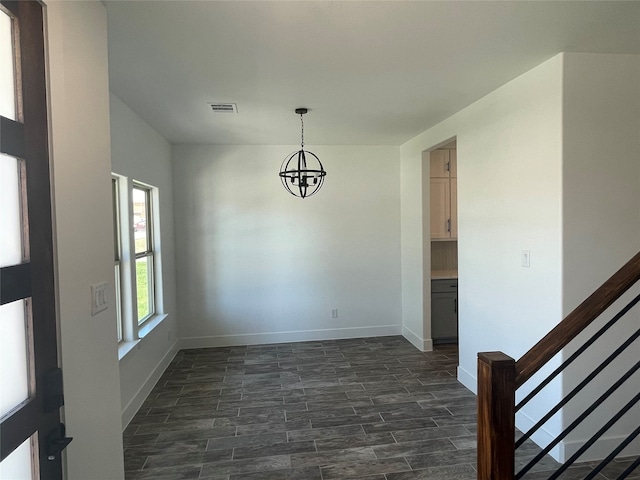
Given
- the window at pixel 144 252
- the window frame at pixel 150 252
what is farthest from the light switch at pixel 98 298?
the window frame at pixel 150 252

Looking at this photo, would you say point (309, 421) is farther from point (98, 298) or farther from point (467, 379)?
point (98, 298)

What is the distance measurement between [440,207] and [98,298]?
4.21 metres

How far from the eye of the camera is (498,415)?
1.20 metres

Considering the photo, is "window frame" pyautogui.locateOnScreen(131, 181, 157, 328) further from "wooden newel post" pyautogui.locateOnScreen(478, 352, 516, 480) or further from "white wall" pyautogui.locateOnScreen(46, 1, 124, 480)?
"wooden newel post" pyautogui.locateOnScreen(478, 352, 516, 480)

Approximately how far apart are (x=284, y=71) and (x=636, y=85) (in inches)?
90.8

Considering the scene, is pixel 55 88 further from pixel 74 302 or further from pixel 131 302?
pixel 131 302

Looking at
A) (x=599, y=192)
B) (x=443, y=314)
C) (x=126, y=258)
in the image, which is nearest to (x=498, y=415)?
(x=599, y=192)

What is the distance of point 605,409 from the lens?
2492 millimetres

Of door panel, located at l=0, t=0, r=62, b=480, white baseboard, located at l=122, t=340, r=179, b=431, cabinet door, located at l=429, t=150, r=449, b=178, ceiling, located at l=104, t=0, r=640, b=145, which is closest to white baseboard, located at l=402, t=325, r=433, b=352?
cabinet door, located at l=429, t=150, r=449, b=178

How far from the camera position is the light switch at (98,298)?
5.19 feet

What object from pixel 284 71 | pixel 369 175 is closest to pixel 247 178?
pixel 369 175

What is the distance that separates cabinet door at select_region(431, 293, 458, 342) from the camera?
4.84 meters

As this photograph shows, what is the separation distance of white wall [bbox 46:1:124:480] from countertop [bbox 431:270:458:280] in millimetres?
3943

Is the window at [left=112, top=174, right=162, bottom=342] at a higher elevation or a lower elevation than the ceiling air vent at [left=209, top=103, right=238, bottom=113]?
lower
